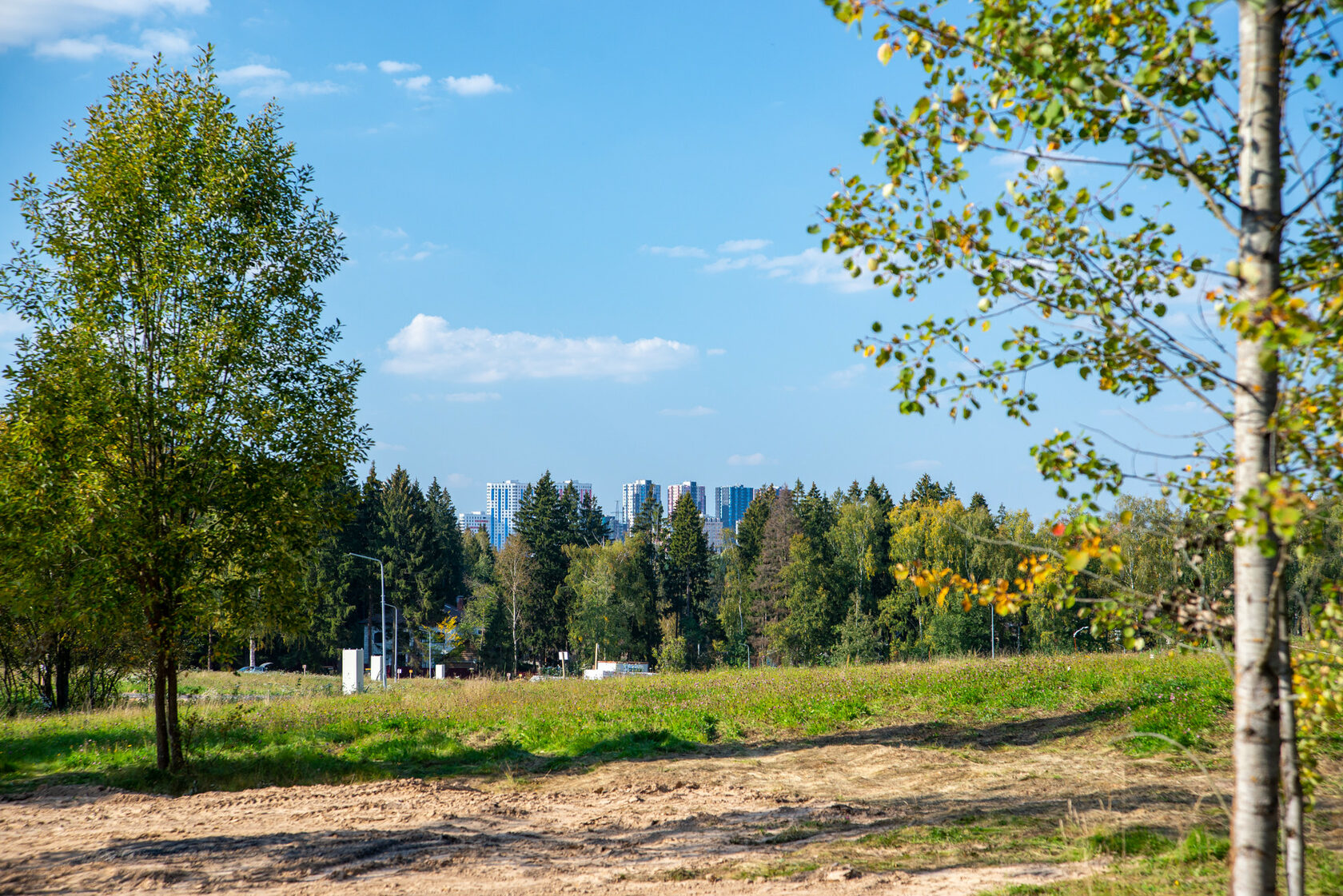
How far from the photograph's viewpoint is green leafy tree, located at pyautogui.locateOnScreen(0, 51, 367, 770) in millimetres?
12195

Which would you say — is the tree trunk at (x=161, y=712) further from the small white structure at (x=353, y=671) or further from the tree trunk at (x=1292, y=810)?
the tree trunk at (x=1292, y=810)

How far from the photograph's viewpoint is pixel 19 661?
19.5 metres

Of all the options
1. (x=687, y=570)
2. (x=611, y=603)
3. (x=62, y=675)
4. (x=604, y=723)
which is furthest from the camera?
(x=687, y=570)

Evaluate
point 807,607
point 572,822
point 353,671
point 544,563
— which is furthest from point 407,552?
point 572,822

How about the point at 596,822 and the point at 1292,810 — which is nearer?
the point at 1292,810

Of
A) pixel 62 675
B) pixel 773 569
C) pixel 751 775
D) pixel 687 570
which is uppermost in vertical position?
pixel 62 675

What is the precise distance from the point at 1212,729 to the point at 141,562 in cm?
1564

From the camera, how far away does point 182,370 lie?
12.4 m

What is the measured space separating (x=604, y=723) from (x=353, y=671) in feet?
41.4

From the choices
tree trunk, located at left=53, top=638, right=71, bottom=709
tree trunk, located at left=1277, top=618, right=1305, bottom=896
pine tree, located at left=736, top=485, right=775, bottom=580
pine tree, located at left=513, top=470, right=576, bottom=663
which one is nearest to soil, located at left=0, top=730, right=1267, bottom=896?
tree trunk, located at left=1277, top=618, right=1305, bottom=896

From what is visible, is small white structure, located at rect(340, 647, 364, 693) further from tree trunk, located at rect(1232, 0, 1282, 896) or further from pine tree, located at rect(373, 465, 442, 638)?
pine tree, located at rect(373, 465, 442, 638)

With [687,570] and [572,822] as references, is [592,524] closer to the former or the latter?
[687,570]

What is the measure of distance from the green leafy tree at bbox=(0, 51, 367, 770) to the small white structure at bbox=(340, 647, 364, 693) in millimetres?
12244

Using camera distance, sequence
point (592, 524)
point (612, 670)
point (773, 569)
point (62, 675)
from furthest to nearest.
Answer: point (592, 524) → point (773, 569) → point (612, 670) → point (62, 675)
